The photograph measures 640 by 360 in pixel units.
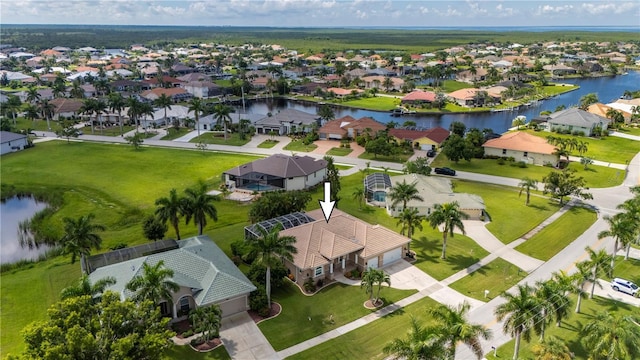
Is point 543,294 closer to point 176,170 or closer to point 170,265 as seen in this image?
point 170,265

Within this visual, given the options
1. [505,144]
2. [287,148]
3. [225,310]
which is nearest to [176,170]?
[287,148]

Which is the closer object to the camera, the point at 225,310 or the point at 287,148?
the point at 225,310

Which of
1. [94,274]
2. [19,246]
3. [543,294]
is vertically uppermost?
[543,294]

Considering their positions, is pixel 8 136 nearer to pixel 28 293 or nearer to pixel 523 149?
pixel 28 293

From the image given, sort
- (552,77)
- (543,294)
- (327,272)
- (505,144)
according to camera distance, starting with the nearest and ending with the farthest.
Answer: (543,294), (327,272), (505,144), (552,77)

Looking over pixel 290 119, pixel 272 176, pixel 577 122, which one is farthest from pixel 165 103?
pixel 577 122

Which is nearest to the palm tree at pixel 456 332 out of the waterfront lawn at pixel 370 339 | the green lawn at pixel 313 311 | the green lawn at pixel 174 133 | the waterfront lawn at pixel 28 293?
the waterfront lawn at pixel 370 339
